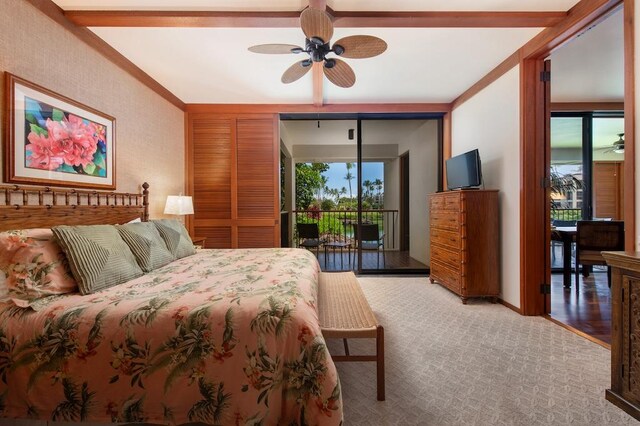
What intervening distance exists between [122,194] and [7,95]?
3.78 feet

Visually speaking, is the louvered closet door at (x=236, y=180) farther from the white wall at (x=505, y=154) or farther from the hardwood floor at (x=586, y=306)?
the hardwood floor at (x=586, y=306)

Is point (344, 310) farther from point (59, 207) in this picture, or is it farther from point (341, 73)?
point (59, 207)

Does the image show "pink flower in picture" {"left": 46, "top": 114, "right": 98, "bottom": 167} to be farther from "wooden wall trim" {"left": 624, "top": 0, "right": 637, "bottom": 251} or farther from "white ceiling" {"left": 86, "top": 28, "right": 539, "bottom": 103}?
"wooden wall trim" {"left": 624, "top": 0, "right": 637, "bottom": 251}

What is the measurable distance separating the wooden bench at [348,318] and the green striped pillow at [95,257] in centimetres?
128

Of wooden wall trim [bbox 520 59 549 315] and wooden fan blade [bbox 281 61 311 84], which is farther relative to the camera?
wooden wall trim [bbox 520 59 549 315]

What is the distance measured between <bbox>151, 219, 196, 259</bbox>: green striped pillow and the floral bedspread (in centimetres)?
123

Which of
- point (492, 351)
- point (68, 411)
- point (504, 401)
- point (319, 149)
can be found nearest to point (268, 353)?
point (68, 411)

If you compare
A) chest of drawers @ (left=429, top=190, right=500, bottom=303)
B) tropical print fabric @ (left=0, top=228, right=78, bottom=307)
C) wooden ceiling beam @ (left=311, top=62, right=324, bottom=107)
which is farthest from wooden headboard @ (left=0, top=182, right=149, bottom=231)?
chest of drawers @ (left=429, top=190, right=500, bottom=303)

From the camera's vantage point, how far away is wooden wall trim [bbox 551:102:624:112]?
412 centimetres

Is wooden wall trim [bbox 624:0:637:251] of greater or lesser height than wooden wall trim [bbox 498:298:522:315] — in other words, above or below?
above

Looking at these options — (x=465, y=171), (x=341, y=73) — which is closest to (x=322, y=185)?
(x=465, y=171)

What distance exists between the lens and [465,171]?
3336 millimetres

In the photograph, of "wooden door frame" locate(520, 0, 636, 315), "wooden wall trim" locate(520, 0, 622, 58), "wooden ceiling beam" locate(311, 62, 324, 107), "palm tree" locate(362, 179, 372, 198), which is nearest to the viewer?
"wooden wall trim" locate(520, 0, 622, 58)

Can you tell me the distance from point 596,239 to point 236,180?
4859mm
